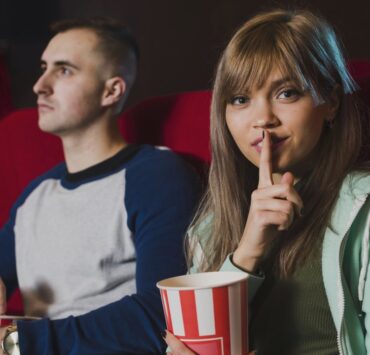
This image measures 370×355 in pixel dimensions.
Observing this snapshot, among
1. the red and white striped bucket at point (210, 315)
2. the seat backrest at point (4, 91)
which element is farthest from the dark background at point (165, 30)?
the red and white striped bucket at point (210, 315)

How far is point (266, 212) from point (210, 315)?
0.19m

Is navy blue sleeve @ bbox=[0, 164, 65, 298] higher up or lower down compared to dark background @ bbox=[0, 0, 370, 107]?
lower down

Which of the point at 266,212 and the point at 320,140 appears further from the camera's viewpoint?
the point at 320,140

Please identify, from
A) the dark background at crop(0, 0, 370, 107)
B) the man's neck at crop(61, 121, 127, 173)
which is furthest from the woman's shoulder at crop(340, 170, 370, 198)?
the dark background at crop(0, 0, 370, 107)

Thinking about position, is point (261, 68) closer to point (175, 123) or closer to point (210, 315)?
point (210, 315)

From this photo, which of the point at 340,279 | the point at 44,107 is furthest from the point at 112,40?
the point at 340,279

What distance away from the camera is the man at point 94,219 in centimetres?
148

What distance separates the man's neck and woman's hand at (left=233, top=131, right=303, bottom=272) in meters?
0.82

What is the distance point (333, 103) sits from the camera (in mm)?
1267

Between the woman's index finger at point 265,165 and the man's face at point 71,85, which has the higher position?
the man's face at point 71,85

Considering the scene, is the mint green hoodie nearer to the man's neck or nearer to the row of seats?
the row of seats

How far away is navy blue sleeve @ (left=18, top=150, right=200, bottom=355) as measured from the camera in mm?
1461

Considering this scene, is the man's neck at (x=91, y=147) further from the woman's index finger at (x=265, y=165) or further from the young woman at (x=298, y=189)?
the woman's index finger at (x=265, y=165)

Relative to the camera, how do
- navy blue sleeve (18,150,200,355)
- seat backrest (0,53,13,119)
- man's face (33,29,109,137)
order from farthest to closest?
1. seat backrest (0,53,13,119)
2. man's face (33,29,109,137)
3. navy blue sleeve (18,150,200,355)
